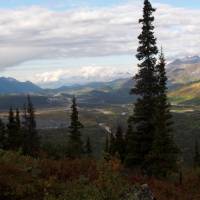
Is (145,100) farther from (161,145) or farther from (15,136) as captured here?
(15,136)

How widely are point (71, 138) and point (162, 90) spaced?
35.6 metres

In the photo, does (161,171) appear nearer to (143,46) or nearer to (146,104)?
(146,104)

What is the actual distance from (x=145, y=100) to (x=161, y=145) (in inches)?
169

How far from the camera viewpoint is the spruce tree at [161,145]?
3734 cm

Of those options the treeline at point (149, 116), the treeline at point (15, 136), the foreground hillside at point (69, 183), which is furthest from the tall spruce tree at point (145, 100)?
the treeline at point (15, 136)

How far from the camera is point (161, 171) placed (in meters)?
37.5

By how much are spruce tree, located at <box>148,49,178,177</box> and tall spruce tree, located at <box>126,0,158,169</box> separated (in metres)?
0.56

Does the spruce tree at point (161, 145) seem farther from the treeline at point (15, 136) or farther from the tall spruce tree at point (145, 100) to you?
the treeline at point (15, 136)

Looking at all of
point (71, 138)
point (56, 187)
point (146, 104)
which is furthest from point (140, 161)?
point (71, 138)

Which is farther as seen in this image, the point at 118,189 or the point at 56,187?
the point at 56,187

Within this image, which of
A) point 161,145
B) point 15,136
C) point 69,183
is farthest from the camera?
point 15,136

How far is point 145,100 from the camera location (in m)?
39.3

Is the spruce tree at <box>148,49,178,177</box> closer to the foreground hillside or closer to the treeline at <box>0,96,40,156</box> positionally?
the foreground hillside

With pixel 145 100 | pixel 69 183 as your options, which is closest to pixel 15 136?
pixel 145 100
